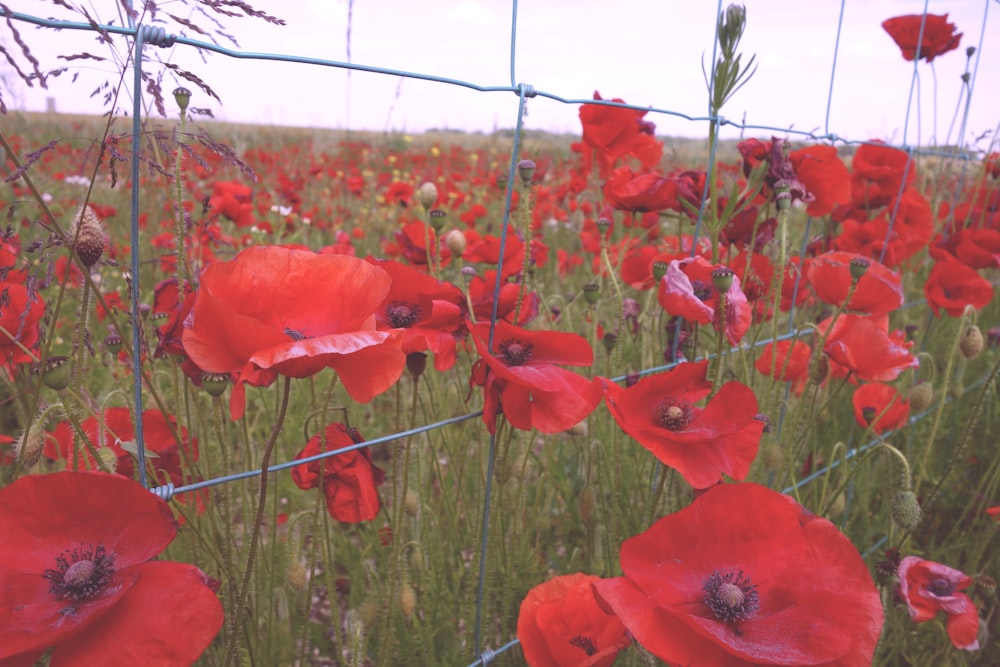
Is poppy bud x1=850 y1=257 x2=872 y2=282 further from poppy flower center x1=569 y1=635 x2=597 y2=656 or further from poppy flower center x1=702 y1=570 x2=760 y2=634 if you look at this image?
poppy flower center x1=569 y1=635 x2=597 y2=656

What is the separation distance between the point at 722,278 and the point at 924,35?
1.90 m

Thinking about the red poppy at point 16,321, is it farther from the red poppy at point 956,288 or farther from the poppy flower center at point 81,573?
the red poppy at point 956,288

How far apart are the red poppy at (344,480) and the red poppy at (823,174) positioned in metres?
1.02

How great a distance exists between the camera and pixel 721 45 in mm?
1146

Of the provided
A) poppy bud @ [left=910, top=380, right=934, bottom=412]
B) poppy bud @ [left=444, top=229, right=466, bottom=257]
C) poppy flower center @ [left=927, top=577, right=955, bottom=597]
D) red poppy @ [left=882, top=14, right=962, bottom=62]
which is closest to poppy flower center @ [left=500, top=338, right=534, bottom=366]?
poppy bud @ [left=444, top=229, right=466, bottom=257]

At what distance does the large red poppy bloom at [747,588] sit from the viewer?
750 mm

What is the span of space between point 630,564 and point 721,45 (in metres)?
0.84

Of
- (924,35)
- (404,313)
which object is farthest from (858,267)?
(924,35)

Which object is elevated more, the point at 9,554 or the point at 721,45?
the point at 721,45

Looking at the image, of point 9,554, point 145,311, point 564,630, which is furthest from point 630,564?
point 145,311

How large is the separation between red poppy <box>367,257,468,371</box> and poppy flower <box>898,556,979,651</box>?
92cm

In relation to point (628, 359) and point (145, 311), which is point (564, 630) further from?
point (628, 359)

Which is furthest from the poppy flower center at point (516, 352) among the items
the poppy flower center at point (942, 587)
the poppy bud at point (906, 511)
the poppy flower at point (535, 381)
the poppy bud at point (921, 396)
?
the poppy bud at point (921, 396)

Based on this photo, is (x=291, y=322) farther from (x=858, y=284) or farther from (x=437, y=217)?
(x=858, y=284)
